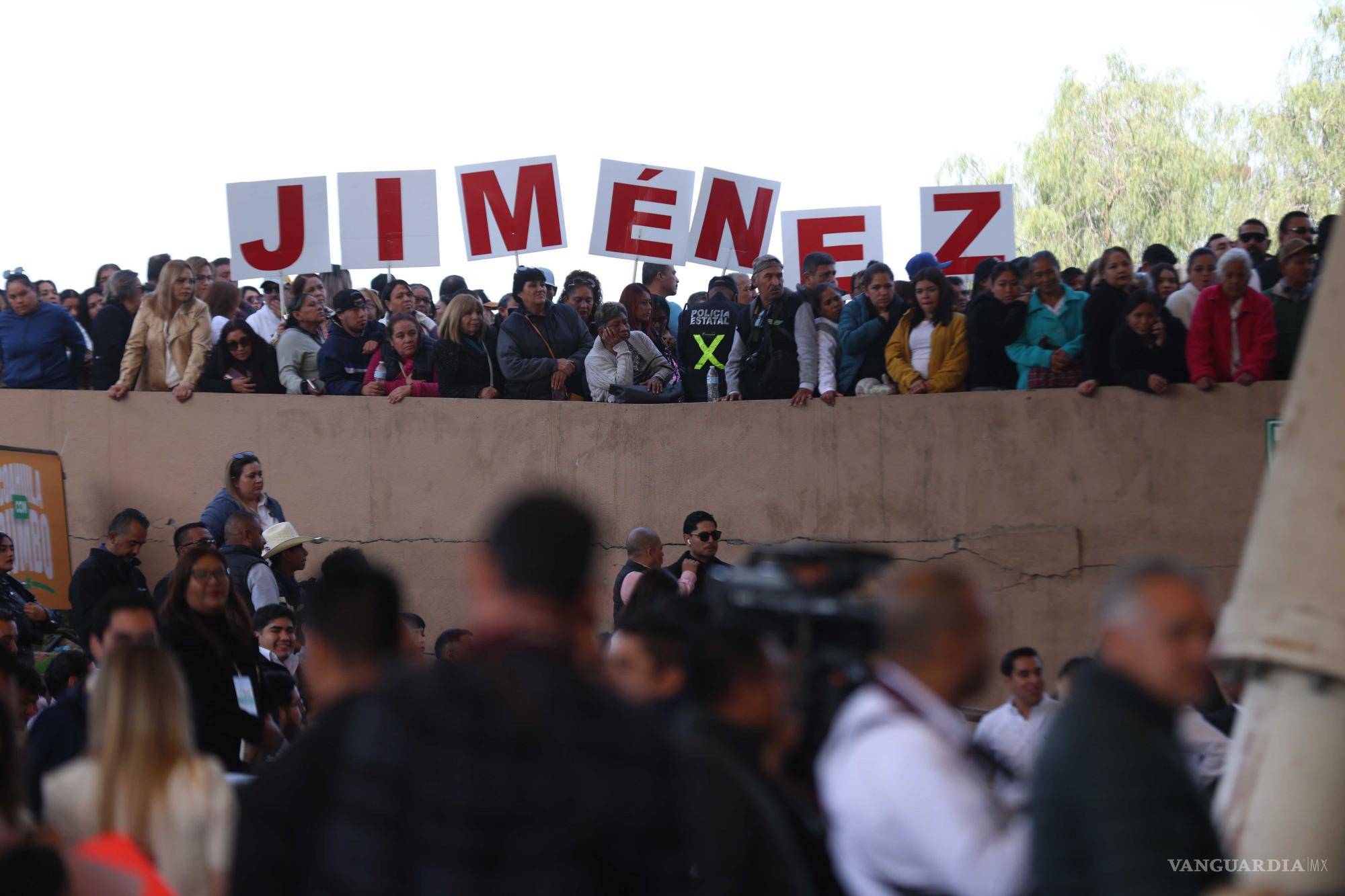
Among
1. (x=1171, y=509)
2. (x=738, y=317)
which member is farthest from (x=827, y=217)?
(x=1171, y=509)

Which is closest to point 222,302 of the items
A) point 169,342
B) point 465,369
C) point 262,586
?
point 169,342

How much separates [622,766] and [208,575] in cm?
433

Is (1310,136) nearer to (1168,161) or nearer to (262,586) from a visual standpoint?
(1168,161)

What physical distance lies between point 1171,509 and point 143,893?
8199mm

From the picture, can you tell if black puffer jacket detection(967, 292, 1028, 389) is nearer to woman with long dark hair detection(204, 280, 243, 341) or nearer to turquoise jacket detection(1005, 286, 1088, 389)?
turquoise jacket detection(1005, 286, 1088, 389)

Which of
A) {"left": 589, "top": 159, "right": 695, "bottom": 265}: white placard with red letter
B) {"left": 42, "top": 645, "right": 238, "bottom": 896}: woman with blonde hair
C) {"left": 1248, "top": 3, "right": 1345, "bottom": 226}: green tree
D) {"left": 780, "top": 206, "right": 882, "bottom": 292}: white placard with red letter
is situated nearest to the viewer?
{"left": 42, "top": 645, "right": 238, "bottom": 896}: woman with blonde hair

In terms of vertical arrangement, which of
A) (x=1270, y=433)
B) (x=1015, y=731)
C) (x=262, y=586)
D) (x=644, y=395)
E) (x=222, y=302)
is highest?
(x=222, y=302)

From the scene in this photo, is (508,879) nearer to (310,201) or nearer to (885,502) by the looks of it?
(885,502)

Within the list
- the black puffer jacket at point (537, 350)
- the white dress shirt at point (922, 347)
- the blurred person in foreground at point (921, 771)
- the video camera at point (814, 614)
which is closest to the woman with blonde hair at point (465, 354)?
the black puffer jacket at point (537, 350)

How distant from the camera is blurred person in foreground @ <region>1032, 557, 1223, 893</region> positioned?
2.77 m

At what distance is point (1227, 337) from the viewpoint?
10102mm

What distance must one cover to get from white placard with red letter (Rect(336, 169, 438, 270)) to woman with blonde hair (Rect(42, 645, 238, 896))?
9.78 m

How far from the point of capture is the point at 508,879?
7.98 ft

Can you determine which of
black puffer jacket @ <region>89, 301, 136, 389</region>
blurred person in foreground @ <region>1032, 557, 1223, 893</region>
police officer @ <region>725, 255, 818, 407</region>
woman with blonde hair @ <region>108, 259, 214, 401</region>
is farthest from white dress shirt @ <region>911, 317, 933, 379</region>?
blurred person in foreground @ <region>1032, 557, 1223, 893</region>
